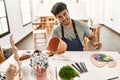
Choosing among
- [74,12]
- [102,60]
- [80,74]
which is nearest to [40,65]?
[80,74]

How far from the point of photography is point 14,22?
4.35m

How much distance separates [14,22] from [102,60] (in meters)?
3.68

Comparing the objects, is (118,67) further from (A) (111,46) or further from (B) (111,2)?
(B) (111,2)

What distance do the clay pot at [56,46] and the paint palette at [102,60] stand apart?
0.28 meters

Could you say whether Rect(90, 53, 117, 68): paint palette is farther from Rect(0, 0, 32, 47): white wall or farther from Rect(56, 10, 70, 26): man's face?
Rect(0, 0, 32, 47): white wall

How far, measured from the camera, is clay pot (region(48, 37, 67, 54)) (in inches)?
46.6

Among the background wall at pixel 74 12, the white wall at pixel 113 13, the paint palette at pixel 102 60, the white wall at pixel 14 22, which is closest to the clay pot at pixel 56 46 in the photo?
the paint palette at pixel 102 60

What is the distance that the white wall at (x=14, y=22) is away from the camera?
390 centimetres

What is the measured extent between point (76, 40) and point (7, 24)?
2.81 meters

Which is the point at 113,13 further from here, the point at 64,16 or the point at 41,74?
the point at 41,74

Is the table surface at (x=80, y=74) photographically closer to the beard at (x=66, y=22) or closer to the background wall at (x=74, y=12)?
the beard at (x=66, y=22)

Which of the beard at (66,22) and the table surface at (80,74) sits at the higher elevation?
the beard at (66,22)

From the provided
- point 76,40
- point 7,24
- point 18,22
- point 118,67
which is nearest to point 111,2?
point 18,22

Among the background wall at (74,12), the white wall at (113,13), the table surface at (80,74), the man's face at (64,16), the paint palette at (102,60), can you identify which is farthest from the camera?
the white wall at (113,13)
